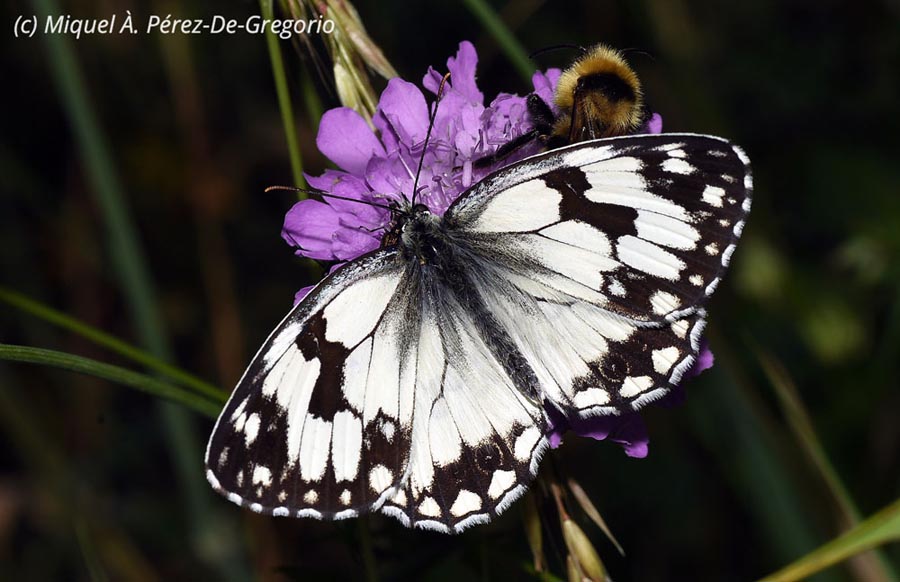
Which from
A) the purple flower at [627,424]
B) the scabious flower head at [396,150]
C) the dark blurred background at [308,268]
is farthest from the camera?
the dark blurred background at [308,268]

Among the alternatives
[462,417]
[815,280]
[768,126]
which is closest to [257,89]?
[768,126]

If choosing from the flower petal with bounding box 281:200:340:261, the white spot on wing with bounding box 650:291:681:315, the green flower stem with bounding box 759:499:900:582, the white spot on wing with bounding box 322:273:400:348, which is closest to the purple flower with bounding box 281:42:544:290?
the flower petal with bounding box 281:200:340:261

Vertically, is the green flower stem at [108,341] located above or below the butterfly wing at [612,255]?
above

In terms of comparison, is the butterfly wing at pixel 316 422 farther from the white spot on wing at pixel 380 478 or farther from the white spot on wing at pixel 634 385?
the white spot on wing at pixel 634 385

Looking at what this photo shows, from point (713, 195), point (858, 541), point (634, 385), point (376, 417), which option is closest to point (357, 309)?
point (376, 417)

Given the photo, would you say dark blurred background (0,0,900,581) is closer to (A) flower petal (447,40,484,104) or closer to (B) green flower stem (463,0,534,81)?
(B) green flower stem (463,0,534,81)

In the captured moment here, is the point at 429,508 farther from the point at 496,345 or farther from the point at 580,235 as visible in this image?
the point at 580,235

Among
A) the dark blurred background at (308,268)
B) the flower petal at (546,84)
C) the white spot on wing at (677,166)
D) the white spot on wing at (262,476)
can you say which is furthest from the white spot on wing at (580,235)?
the dark blurred background at (308,268)
